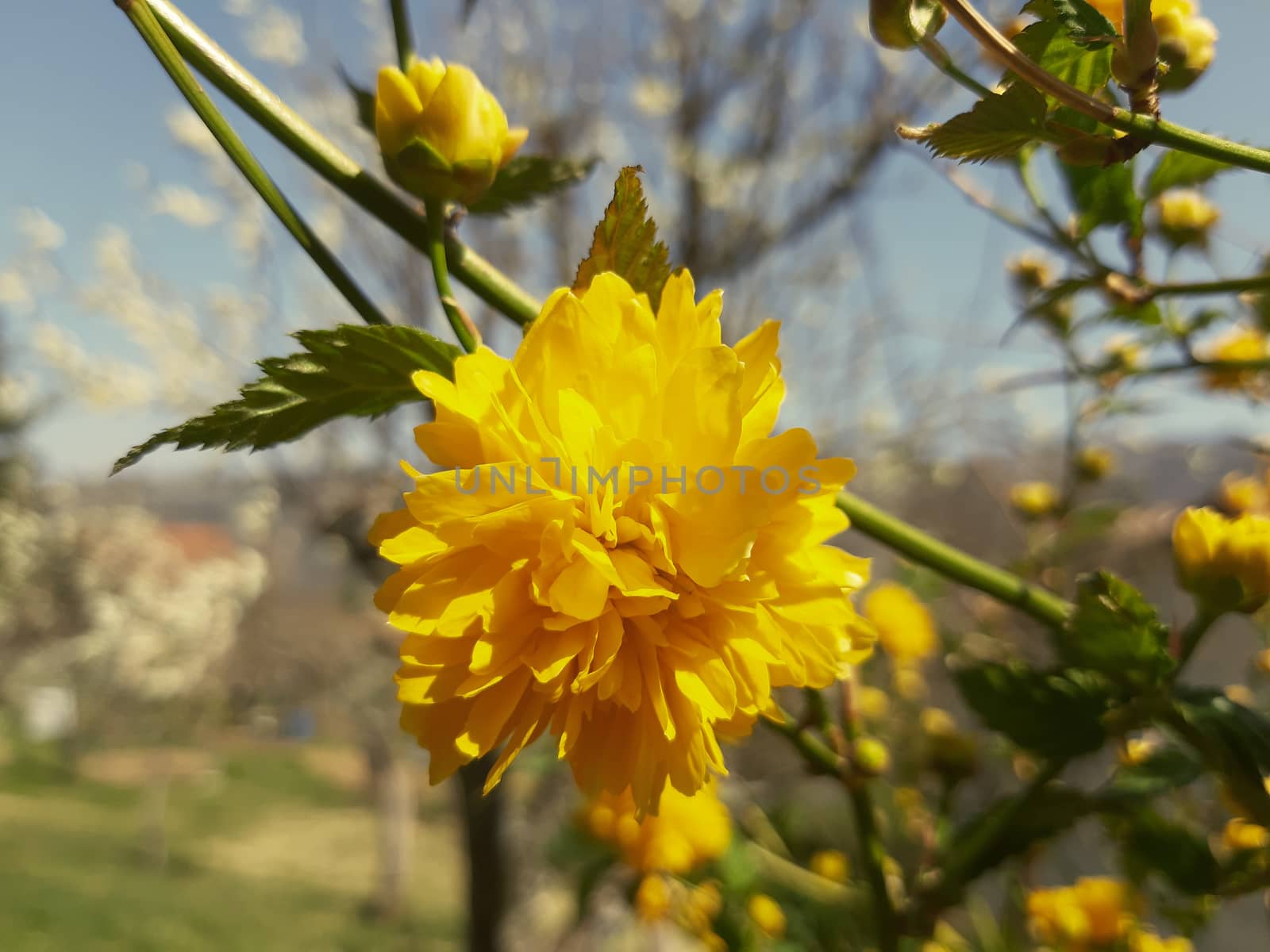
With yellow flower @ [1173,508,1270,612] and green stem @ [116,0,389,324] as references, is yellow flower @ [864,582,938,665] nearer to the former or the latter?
yellow flower @ [1173,508,1270,612]

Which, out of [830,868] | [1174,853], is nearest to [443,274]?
[1174,853]

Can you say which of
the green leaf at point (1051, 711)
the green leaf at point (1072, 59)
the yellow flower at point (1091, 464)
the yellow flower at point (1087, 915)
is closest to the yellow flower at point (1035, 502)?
the yellow flower at point (1091, 464)

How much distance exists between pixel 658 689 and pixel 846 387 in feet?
9.87

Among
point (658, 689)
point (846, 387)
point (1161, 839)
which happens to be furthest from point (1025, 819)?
point (846, 387)

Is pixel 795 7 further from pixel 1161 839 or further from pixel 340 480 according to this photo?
pixel 1161 839

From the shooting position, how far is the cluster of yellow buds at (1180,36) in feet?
0.93

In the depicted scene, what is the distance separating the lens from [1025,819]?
361 mm

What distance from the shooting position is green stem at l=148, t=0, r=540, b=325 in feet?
0.74

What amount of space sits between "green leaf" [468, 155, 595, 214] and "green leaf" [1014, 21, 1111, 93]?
16 cm

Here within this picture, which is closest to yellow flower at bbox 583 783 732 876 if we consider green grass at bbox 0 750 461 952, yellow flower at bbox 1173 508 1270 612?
yellow flower at bbox 1173 508 1270 612

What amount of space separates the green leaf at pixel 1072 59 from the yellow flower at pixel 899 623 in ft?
1.76

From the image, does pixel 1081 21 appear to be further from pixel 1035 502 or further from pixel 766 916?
pixel 1035 502

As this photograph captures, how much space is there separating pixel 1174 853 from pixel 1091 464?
648 mm

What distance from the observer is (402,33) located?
267 millimetres
